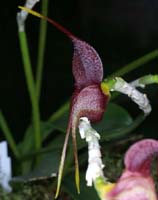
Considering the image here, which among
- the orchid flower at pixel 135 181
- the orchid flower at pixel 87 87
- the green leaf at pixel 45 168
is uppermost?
the orchid flower at pixel 87 87

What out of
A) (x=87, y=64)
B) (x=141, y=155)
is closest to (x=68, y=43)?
(x=87, y=64)

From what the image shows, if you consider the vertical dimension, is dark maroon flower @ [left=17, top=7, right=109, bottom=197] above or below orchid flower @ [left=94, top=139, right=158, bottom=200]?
above

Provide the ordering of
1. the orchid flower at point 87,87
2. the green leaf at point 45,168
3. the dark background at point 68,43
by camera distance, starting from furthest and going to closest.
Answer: the dark background at point 68,43, the green leaf at point 45,168, the orchid flower at point 87,87

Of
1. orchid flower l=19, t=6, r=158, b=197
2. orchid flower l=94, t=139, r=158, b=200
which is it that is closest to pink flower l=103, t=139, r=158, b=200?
orchid flower l=94, t=139, r=158, b=200

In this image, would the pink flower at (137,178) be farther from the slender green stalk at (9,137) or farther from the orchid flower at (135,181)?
the slender green stalk at (9,137)

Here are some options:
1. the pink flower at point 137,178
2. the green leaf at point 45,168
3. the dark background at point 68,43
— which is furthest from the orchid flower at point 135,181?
the dark background at point 68,43

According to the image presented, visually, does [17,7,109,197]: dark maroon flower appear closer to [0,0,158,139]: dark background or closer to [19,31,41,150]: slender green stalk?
[19,31,41,150]: slender green stalk

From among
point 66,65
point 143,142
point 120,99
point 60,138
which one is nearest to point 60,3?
point 66,65

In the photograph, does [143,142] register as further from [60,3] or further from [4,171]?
[60,3]

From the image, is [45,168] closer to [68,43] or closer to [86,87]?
[86,87]
